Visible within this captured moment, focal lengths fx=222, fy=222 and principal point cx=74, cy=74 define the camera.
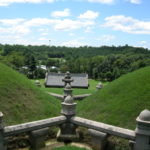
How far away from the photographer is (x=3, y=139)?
6.27m

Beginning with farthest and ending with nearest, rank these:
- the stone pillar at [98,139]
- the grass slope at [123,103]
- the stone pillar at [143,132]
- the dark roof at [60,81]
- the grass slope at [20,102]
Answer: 1. the dark roof at [60,81]
2. the grass slope at [20,102]
3. the grass slope at [123,103]
4. the stone pillar at [98,139]
5. the stone pillar at [143,132]

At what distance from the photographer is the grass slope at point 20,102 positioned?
8219 mm

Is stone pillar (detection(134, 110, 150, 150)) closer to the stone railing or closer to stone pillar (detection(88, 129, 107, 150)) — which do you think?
the stone railing

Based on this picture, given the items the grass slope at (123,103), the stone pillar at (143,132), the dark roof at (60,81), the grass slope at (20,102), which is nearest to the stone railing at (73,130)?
the stone pillar at (143,132)

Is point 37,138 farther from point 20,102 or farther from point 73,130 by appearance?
point 20,102

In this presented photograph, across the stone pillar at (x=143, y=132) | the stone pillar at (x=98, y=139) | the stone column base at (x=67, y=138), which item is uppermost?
the stone pillar at (x=143, y=132)

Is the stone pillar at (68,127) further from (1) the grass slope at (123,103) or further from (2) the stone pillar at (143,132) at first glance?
(2) the stone pillar at (143,132)

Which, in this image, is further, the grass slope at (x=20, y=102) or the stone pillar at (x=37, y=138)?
the grass slope at (x=20, y=102)

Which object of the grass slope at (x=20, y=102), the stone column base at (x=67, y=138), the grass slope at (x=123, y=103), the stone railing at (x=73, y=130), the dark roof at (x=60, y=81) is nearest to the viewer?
the stone railing at (x=73, y=130)

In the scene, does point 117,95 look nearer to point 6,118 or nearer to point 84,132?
point 84,132

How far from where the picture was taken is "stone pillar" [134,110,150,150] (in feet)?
19.7

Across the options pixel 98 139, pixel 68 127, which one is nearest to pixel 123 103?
pixel 98 139

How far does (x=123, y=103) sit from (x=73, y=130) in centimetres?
228

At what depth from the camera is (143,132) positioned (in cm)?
608
